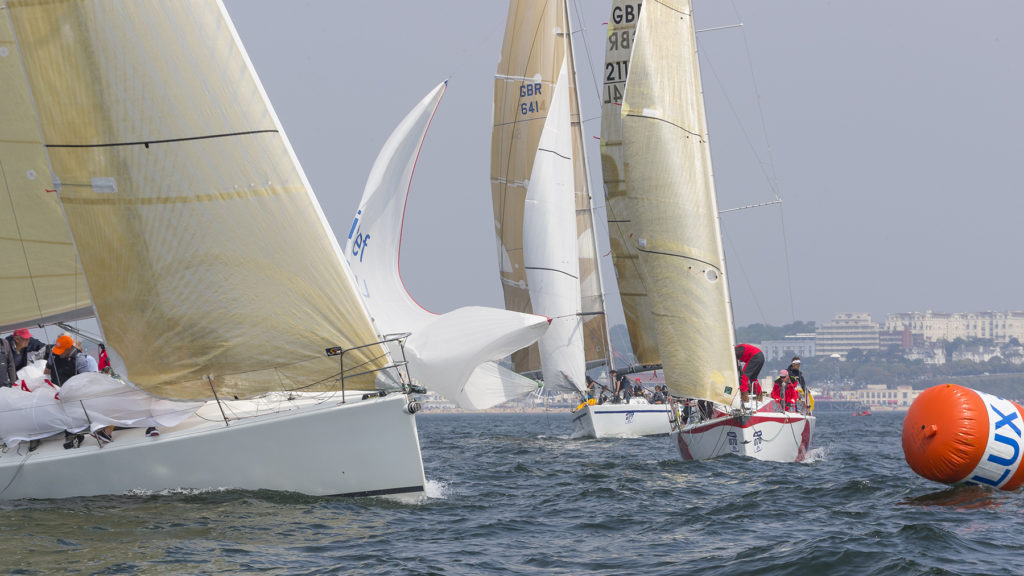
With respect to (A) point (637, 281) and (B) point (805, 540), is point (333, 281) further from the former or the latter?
(A) point (637, 281)

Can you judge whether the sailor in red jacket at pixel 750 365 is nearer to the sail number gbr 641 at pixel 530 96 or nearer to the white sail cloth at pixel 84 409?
the white sail cloth at pixel 84 409

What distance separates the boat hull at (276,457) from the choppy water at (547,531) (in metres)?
0.15

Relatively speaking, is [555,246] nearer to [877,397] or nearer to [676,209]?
[676,209]

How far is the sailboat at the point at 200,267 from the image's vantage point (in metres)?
10.5

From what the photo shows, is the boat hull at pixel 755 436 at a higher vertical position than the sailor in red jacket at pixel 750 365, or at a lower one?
lower

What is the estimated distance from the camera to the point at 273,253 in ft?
34.6

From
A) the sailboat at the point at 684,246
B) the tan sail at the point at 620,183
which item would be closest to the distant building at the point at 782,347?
the tan sail at the point at 620,183

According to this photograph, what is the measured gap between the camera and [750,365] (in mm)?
19453

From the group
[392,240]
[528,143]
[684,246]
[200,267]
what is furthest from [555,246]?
[200,267]

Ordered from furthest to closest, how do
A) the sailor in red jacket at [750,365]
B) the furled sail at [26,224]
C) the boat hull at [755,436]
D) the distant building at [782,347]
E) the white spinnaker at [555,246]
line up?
the distant building at [782,347], the white spinnaker at [555,246], the sailor in red jacket at [750,365], the boat hull at [755,436], the furled sail at [26,224]

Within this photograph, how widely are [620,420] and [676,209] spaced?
9916mm

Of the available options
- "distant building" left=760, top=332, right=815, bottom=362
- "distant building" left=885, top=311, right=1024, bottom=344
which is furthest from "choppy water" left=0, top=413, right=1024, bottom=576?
"distant building" left=885, top=311, right=1024, bottom=344

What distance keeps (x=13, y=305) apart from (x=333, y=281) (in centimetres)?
465

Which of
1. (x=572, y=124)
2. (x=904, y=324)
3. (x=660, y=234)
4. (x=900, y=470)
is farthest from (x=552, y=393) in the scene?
(x=904, y=324)
